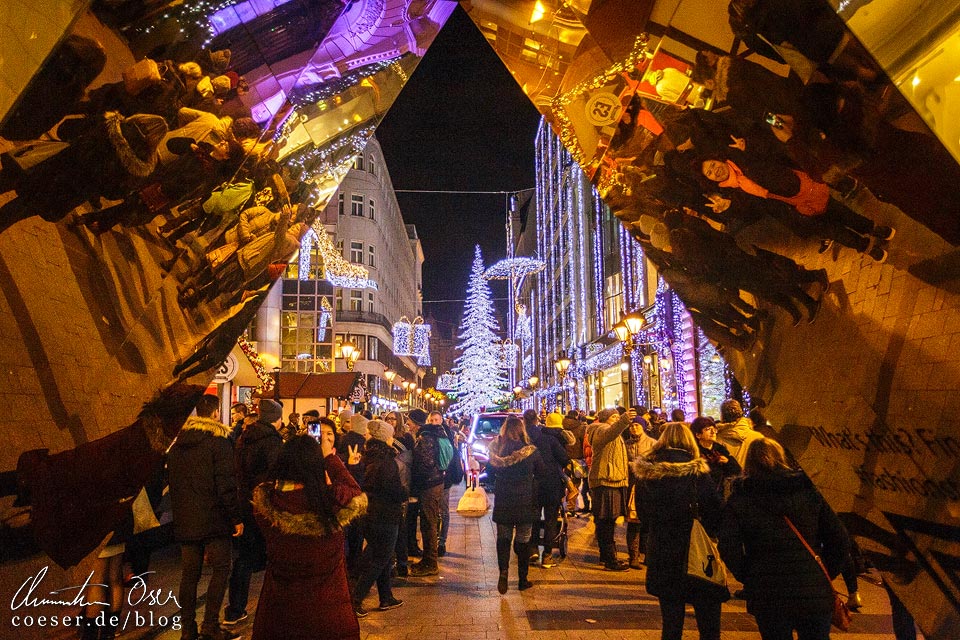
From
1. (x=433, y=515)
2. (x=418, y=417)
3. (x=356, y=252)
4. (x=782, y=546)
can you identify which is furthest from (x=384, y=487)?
(x=356, y=252)

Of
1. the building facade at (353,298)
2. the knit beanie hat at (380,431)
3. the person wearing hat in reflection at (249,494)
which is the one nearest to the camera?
the person wearing hat in reflection at (249,494)

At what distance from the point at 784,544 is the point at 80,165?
405 cm

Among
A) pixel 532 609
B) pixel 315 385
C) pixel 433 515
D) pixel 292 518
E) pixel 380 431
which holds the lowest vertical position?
pixel 532 609

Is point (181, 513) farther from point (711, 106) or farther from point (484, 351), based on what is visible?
point (484, 351)

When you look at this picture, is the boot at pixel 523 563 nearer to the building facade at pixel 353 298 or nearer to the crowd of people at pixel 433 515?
the crowd of people at pixel 433 515

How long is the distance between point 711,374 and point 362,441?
39.2 feet

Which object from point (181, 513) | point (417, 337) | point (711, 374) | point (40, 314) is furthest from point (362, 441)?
point (417, 337)

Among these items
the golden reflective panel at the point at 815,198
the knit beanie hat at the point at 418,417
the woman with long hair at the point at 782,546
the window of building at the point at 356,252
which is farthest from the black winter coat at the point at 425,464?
the window of building at the point at 356,252

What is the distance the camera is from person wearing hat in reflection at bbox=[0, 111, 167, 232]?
1.46 meters

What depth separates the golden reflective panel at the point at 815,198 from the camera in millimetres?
1456

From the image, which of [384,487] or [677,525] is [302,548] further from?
[677,525]

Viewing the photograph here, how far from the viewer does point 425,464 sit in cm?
840

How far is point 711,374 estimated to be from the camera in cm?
1741

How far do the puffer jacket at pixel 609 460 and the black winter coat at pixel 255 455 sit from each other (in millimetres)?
4509
